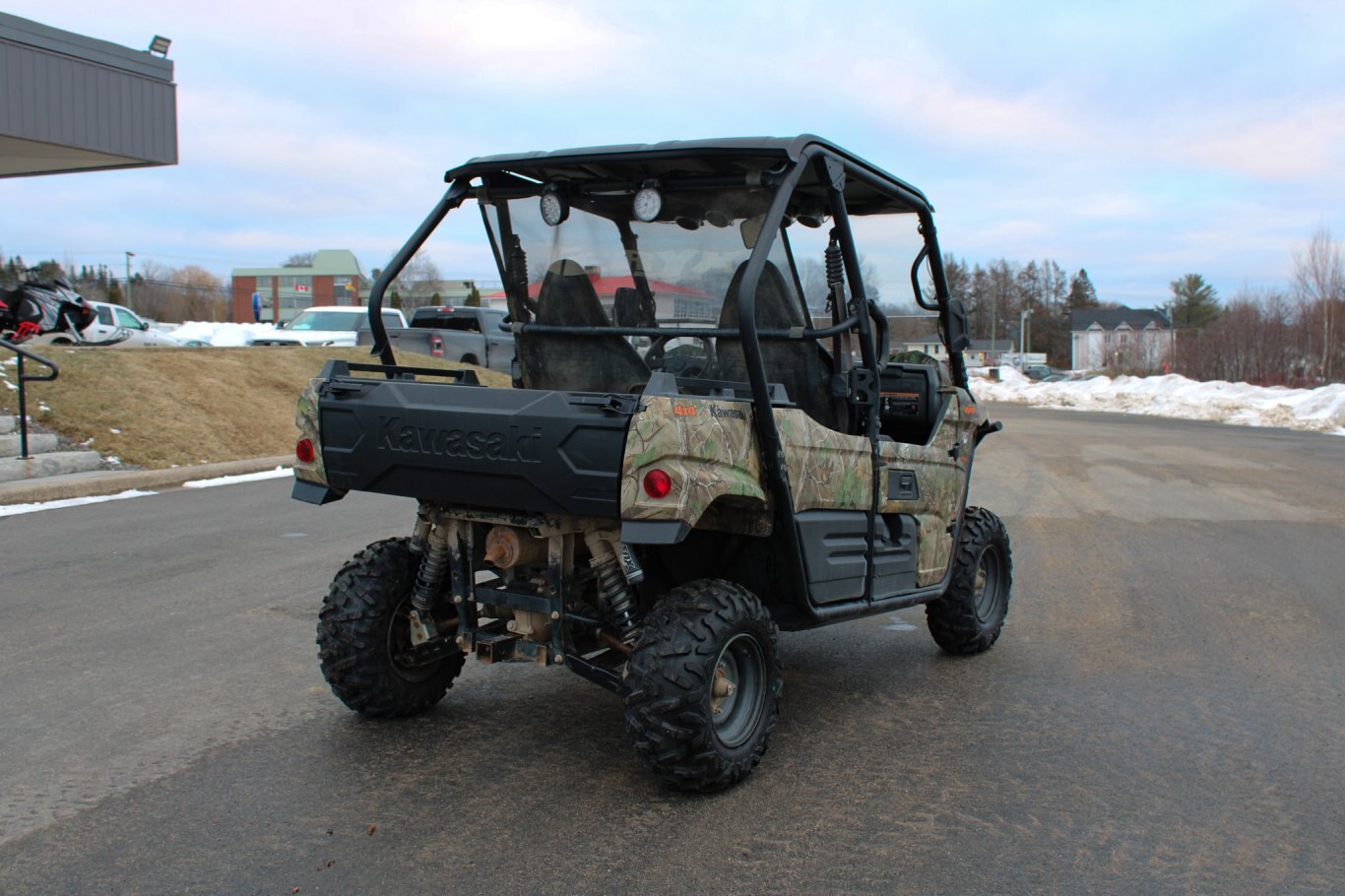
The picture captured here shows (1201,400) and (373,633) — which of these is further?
(1201,400)

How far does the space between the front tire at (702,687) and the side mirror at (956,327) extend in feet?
6.78

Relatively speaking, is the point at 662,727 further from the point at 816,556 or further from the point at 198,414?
the point at 198,414

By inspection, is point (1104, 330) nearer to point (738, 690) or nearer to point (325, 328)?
point (325, 328)

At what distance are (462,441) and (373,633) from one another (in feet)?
3.52

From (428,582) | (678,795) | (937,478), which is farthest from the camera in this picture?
(937,478)

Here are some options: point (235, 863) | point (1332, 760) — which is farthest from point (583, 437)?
point (1332, 760)

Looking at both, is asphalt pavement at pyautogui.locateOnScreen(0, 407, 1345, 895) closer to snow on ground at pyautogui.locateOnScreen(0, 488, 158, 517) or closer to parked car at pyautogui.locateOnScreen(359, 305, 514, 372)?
snow on ground at pyautogui.locateOnScreen(0, 488, 158, 517)

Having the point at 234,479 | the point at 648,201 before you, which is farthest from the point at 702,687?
the point at 234,479

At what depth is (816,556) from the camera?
4590 millimetres

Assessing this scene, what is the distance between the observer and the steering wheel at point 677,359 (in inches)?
194

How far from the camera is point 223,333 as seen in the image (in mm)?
37375

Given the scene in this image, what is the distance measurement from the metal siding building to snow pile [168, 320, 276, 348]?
26.2 feet

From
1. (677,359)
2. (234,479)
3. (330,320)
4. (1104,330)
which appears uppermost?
(1104,330)

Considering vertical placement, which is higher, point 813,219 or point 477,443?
point 813,219
